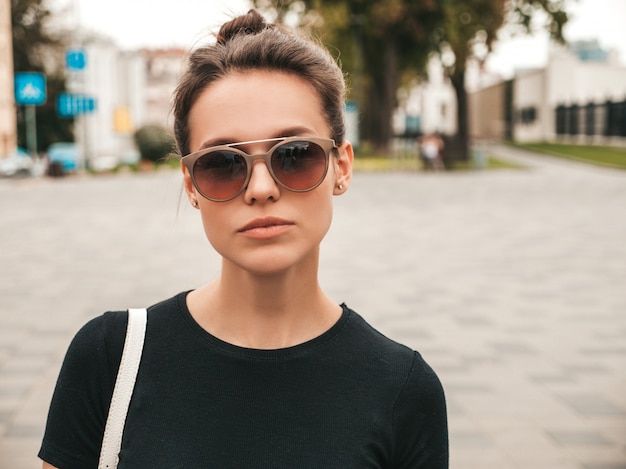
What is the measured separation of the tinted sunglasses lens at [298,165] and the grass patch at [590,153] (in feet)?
113

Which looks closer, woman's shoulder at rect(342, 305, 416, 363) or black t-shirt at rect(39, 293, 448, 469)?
black t-shirt at rect(39, 293, 448, 469)

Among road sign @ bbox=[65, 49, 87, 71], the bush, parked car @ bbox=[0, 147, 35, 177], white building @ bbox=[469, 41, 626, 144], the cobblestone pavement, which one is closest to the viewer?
the cobblestone pavement

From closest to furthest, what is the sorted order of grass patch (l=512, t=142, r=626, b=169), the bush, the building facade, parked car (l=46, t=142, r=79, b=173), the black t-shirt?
the black t-shirt < parked car (l=46, t=142, r=79, b=173) < grass patch (l=512, t=142, r=626, b=169) < the building facade < the bush

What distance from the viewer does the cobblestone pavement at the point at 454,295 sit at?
15.6ft

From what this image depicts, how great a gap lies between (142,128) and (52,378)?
43949mm

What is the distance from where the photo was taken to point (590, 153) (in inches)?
1732

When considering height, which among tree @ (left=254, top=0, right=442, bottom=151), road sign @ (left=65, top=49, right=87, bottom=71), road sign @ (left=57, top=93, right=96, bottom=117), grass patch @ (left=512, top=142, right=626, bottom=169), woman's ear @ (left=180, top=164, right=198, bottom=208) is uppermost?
tree @ (left=254, top=0, right=442, bottom=151)

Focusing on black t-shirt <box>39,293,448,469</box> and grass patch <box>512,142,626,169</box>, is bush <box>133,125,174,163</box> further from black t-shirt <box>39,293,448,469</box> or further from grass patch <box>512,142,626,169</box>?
black t-shirt <box>39,293,448,469</box>

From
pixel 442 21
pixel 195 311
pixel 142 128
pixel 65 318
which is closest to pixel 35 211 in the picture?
pixel 65 318

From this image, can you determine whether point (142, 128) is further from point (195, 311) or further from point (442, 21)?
point (195, 311)

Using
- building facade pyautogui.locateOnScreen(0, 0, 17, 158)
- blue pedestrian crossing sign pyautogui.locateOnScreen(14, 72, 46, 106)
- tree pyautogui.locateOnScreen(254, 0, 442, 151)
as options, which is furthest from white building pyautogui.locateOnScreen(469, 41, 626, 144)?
blue pedestrian crossing sign pyautogui.locateOnScreen(14, 72, 46, 106)

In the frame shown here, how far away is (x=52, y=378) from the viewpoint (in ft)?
18.6

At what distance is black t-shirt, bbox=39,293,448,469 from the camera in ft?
5.04

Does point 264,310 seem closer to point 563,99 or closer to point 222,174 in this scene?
point 222,174
